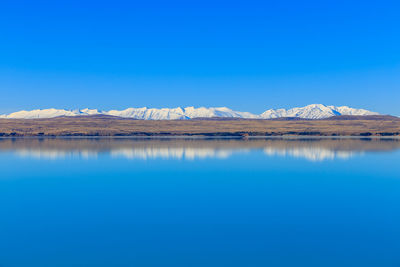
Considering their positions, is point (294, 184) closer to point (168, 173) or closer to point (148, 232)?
point (168, 173)

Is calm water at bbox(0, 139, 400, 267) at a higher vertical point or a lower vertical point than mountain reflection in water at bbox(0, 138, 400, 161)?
lower

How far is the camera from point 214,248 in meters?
13.2

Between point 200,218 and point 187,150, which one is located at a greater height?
point 187,150

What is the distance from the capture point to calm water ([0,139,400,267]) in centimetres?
1261

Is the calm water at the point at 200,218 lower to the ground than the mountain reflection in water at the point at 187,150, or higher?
lower

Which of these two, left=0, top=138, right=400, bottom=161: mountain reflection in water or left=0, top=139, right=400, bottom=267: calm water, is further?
left=0, top=138, right=400, bottom=161: mountain reflection in water

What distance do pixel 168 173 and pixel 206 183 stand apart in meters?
5.98

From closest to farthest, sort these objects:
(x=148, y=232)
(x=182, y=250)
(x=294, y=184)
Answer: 1. (x=182, y=250)
2. (x=148, y=232)
3. (x=294, y=184)

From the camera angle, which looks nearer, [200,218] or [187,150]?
[200,218]

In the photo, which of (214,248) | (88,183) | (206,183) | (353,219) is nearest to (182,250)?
(214,248)

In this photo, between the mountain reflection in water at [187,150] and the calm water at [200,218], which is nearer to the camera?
the calm water at [200,218]

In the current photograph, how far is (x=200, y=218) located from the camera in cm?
1681

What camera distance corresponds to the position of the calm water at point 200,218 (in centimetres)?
1261

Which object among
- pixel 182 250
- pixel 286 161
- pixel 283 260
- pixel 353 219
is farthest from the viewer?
pixel 286 161
